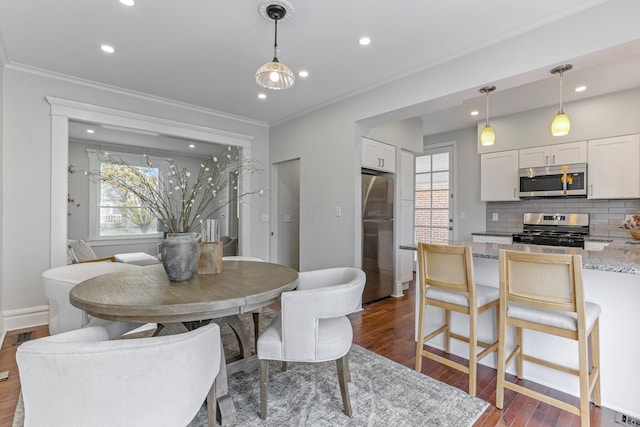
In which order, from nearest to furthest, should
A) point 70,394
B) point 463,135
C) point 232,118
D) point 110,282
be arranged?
point 70,394 → point 110,282 → point 232,118 → point 463,135

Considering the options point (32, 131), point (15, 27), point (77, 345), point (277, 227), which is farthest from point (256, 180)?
point (77, 345)

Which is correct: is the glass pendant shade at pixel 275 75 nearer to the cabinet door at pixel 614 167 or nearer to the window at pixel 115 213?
the cabinet door at pixel 614 167

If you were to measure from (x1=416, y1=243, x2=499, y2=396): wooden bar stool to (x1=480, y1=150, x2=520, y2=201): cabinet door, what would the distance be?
287cm

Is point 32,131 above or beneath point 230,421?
above

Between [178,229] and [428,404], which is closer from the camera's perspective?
[428,404]

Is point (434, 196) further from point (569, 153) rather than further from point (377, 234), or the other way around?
point (377, 234)

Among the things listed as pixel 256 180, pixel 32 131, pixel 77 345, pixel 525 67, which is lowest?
pixel 77 345

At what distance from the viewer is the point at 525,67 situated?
2.27 metres

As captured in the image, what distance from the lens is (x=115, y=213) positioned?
597 cm

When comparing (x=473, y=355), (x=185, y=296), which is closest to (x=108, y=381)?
(x=185, y=296)

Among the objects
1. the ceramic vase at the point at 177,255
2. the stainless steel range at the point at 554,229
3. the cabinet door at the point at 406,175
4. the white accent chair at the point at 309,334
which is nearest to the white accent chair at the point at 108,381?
the white accent chair at the point at 309,334

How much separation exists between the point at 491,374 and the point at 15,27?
14.4ft

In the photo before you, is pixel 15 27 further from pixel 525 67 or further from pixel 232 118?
pixel 525 67

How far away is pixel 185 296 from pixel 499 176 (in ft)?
15.3
